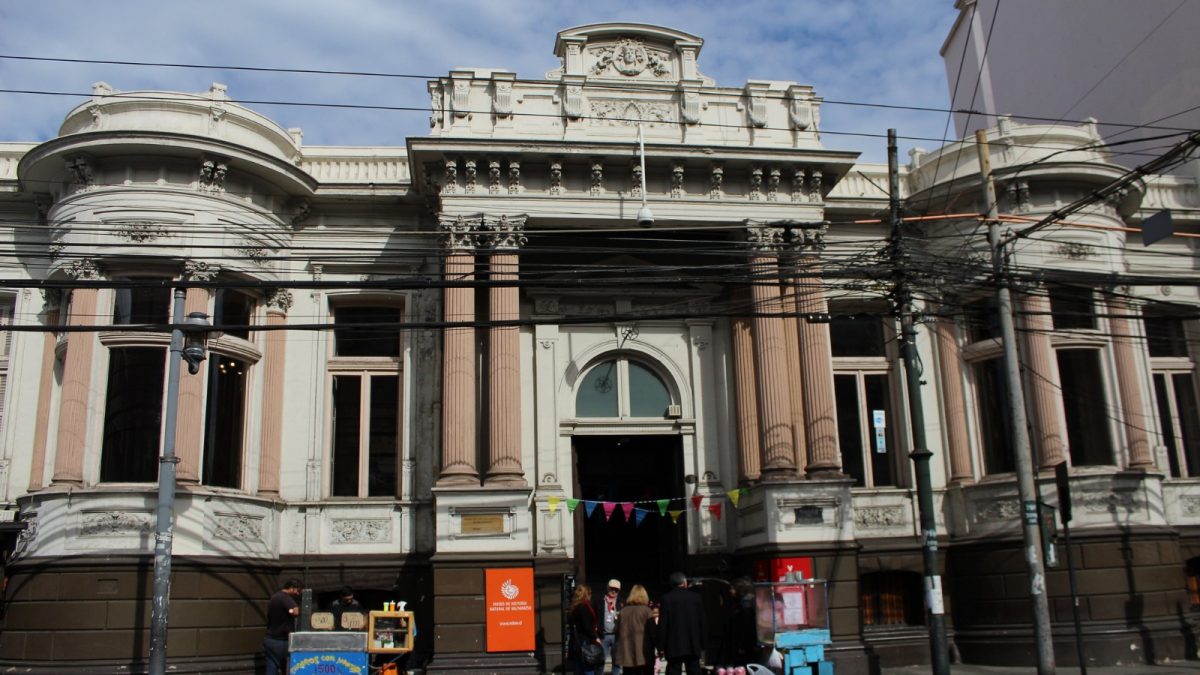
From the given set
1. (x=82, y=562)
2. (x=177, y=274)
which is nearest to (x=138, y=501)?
(x=82, y=562)

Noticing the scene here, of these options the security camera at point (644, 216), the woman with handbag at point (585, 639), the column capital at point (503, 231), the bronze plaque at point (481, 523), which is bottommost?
the woman with handbag at point (585, 639)

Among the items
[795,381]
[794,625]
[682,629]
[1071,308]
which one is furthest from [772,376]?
[682,629]

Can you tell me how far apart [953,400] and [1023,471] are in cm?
658

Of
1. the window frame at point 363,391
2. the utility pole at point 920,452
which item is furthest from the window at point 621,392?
the utility pole at point 920,452

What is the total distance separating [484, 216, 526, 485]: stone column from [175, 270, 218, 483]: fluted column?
548 cm

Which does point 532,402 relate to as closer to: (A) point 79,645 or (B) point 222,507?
(B) point 222,507

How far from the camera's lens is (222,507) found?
791 inches

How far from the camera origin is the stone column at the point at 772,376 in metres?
21.6

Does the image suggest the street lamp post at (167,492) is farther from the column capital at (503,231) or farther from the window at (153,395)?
the column capital at (503,231)

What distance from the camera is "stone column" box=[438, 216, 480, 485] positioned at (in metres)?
20.6

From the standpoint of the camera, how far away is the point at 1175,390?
2577 cm

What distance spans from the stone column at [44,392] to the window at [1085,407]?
2100 cm

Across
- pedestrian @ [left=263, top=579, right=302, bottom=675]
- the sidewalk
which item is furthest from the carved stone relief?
the sidewalk

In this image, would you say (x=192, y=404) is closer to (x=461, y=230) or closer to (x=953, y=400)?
(x=461, y=230)
